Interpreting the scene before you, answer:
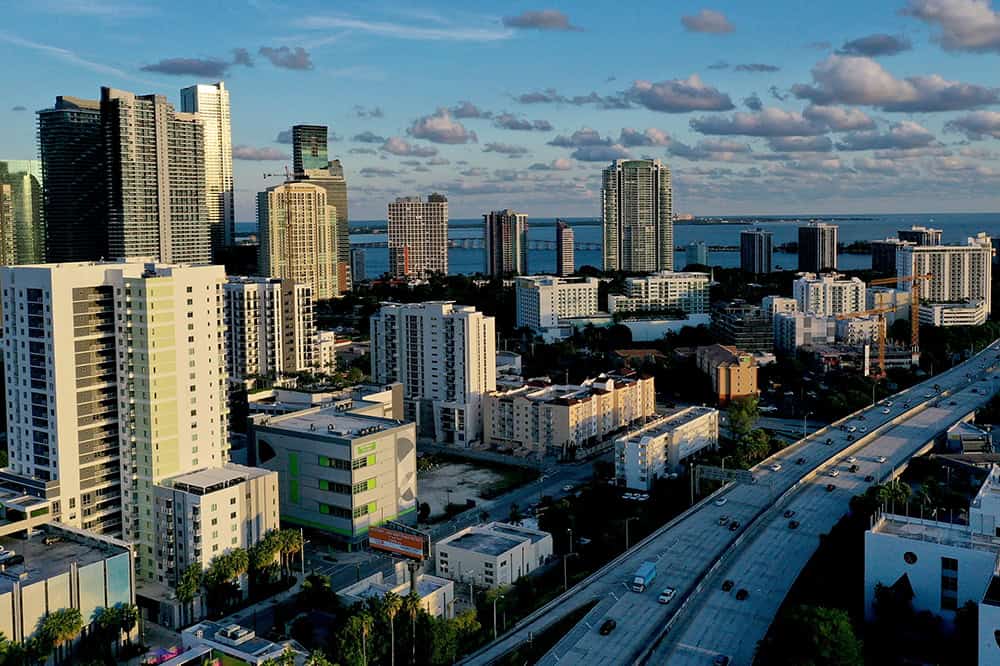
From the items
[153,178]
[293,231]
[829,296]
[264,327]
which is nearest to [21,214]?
[153,178]

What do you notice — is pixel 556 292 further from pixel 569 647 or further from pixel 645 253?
pixel 569 647

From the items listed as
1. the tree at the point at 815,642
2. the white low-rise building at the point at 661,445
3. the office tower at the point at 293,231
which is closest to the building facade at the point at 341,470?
the white low-rise building at the point at 661,445

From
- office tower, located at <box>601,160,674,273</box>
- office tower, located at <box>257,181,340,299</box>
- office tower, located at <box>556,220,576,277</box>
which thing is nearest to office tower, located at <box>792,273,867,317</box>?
office tower, located at <box>601,160,674,273</box>

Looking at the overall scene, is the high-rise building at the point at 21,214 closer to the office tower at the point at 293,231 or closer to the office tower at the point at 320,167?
the office tower at the point at 293,231

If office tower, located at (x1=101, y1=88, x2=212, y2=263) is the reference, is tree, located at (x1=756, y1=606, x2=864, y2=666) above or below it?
below

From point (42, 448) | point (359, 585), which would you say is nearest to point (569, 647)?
point (359, 585)

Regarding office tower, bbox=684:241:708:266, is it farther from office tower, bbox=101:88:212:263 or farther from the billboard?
the billboard
